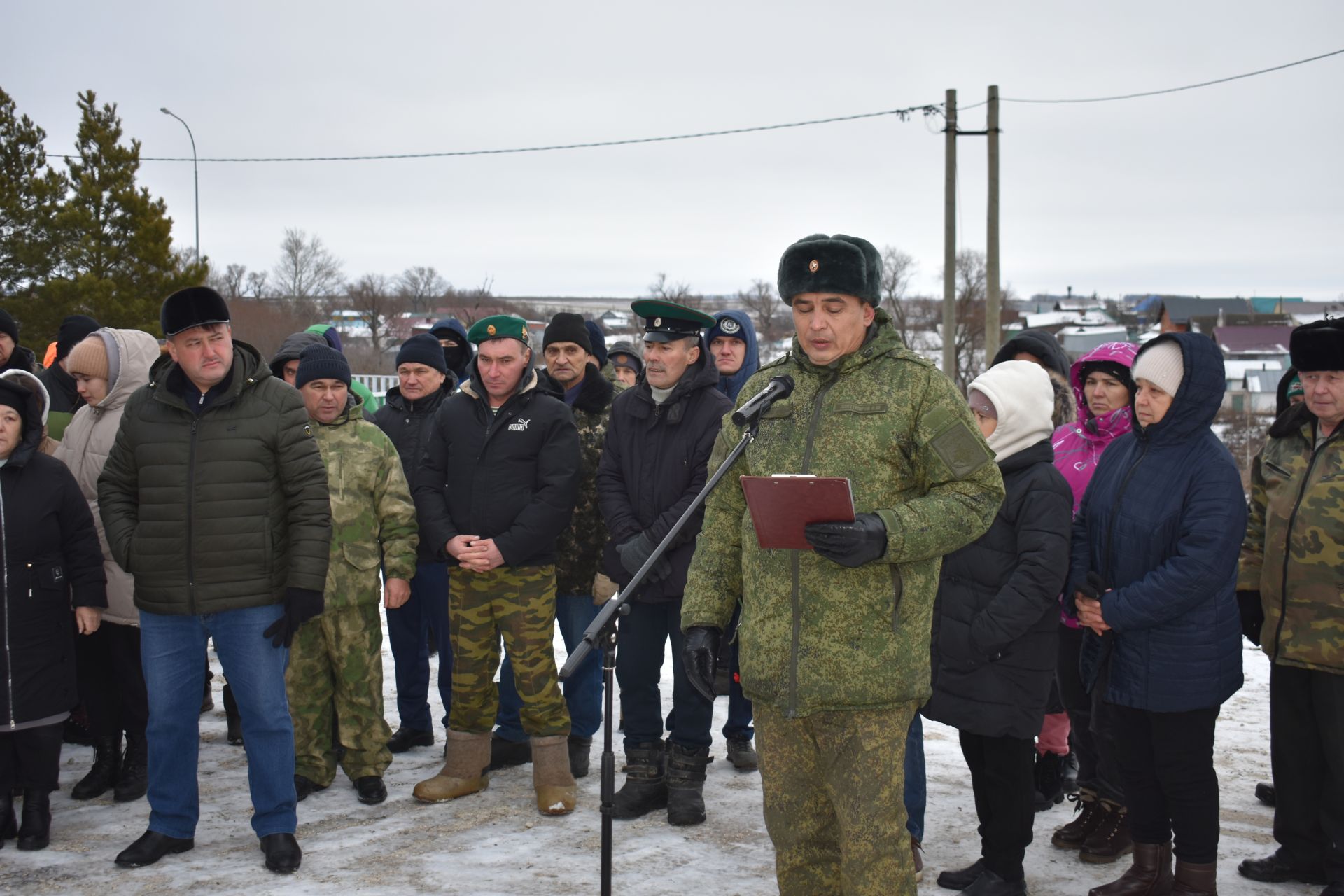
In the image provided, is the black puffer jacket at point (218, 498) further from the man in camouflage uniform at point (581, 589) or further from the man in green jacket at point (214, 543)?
the man in camouflage uniform at point (581, 589)

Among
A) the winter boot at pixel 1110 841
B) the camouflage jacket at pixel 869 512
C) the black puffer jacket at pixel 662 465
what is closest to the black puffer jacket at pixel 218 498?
the black puffer jacket at pixel 662 465

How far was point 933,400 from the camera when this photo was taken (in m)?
2.84

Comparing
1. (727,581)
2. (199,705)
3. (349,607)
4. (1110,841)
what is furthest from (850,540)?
(349,607)

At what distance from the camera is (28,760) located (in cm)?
430

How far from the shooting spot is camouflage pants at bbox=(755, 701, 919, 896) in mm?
2811

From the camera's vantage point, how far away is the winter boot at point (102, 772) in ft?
15.9

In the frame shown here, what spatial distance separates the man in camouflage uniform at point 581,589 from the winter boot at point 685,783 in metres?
0.69

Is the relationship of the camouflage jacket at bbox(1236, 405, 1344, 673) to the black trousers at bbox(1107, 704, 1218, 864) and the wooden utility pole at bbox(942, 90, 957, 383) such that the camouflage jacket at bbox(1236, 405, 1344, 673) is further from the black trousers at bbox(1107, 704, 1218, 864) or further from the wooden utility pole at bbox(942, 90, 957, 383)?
the wooden utility pole at bbox(942, 90, 957, 383)

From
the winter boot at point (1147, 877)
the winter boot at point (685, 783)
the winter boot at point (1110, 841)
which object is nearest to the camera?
the winter boot at point (1147, 877)

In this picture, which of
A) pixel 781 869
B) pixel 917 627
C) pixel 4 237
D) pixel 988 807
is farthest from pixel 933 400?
pixel 4 237

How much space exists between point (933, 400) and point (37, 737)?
3.84 m

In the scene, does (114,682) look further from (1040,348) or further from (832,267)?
(1040,348)

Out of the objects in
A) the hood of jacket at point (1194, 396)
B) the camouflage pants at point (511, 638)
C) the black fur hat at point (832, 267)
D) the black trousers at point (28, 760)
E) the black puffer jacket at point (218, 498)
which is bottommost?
the black trousers at point (28, 760)

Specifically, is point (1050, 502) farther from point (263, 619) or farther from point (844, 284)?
point (263, 619)
